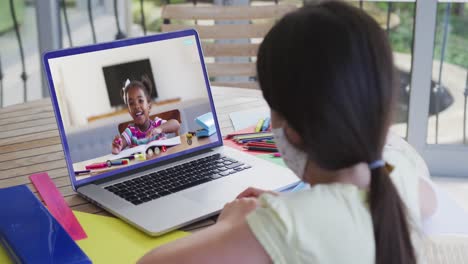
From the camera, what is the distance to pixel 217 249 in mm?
871

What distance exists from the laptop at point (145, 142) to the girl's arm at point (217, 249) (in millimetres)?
222

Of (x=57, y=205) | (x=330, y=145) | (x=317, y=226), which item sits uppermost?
(x=330, y=145)

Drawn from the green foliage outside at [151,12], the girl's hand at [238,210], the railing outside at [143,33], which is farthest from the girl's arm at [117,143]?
the green foliage outside at [151,12]

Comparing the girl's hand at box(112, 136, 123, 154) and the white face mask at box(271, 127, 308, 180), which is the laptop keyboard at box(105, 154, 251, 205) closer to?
the girl's hand at box(112, 136, 123, 154)

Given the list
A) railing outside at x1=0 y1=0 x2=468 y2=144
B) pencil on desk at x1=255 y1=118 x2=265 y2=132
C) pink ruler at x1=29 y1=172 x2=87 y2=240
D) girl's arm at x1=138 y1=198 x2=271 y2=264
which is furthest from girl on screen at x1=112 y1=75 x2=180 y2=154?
railing outside at x1=0 y1=0 x2=468 y2=144

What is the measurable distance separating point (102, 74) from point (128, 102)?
0.08 m

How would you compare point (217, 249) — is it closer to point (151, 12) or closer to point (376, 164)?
point (376, 164)

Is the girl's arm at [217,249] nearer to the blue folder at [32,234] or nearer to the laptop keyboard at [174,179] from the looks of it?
the blue folder at [32,234]

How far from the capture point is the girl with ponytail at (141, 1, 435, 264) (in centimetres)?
83

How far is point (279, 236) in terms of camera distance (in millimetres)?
836

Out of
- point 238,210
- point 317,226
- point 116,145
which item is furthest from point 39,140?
point 317,226

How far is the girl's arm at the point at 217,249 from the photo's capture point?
848mm

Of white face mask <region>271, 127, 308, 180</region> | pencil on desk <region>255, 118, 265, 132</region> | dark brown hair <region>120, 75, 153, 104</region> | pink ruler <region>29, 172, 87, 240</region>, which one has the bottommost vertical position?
pink ruler <region>29, 172, 87, 240</region>

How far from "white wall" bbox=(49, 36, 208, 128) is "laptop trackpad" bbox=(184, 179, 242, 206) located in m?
0.25
